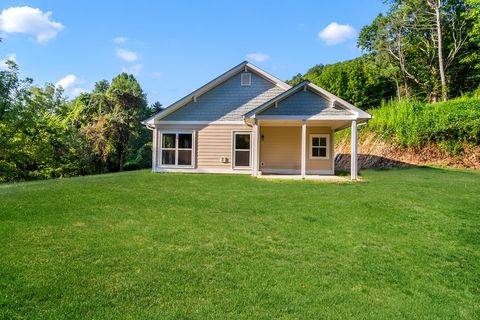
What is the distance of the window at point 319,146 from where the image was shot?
16.0m

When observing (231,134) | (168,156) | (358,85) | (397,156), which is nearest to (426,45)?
(358,85)

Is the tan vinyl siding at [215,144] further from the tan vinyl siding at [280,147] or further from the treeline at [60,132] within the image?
the treeline at [60,132]

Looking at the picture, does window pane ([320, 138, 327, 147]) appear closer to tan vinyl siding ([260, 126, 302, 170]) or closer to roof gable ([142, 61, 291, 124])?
tan vinyl siding ([260, 126, 302, 170])

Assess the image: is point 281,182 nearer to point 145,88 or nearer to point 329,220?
point 329,220

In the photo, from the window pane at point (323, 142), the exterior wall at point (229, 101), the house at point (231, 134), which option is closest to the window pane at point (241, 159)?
the house at point (231, 134)

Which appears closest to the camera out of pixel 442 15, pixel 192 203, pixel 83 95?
pixel 192 203

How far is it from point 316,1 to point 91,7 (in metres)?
10.1

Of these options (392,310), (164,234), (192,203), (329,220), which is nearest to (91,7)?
(192,203)

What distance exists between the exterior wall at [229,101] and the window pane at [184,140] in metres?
0.78

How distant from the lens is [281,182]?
1166cm

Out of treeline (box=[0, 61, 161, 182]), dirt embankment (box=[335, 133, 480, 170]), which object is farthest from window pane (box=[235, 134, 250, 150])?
treeline (box=[0, 61, 161, 182])

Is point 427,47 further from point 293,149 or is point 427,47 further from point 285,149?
point 285,149

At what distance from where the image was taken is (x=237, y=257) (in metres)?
4.69

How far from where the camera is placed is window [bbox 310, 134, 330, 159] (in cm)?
1595
